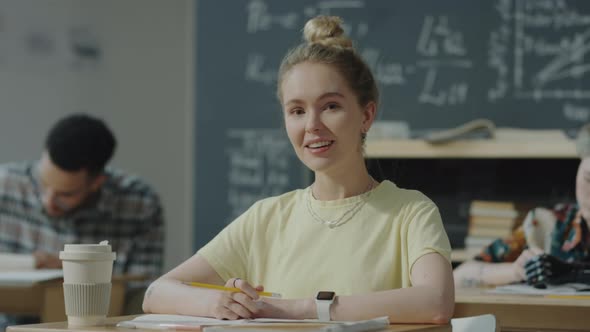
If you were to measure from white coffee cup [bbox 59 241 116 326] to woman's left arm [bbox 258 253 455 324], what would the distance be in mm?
285

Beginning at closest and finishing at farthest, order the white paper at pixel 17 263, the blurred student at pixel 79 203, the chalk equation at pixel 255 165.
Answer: the white paper at pixel 17 263 → the blurred student at pixel 79 203 → the chalk equation at pixel 255 165

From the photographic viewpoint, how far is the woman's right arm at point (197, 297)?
1.75 meters

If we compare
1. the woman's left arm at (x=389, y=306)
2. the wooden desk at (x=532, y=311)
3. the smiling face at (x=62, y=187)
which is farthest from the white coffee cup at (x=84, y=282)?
the smiling face at (x=62, y=187)

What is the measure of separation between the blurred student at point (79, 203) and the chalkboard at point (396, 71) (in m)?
0.71

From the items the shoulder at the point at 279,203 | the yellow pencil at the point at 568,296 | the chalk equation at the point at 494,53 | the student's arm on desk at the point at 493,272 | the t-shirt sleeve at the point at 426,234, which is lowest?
the student's arm on desk at the point at 493,272

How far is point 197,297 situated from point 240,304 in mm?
127

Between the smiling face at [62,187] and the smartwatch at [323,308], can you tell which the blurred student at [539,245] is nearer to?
the smartwatch at [323,308]

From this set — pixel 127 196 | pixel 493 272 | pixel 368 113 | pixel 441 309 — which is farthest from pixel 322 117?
pixel 127 196

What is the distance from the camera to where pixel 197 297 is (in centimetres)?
185

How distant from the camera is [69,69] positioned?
5969 mm

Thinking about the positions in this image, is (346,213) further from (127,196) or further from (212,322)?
(127,196)

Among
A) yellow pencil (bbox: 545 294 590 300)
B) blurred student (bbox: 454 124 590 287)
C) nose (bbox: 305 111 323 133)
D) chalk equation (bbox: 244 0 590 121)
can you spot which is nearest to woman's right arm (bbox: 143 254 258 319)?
nose (bbox: 305 111 323 133)

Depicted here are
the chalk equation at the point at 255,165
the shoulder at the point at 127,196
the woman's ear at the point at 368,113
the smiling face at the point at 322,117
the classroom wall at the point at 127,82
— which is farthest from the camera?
the classroom wall at the point at 127,82

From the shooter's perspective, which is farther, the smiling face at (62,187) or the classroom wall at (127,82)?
the classroom wall at (127,82)
